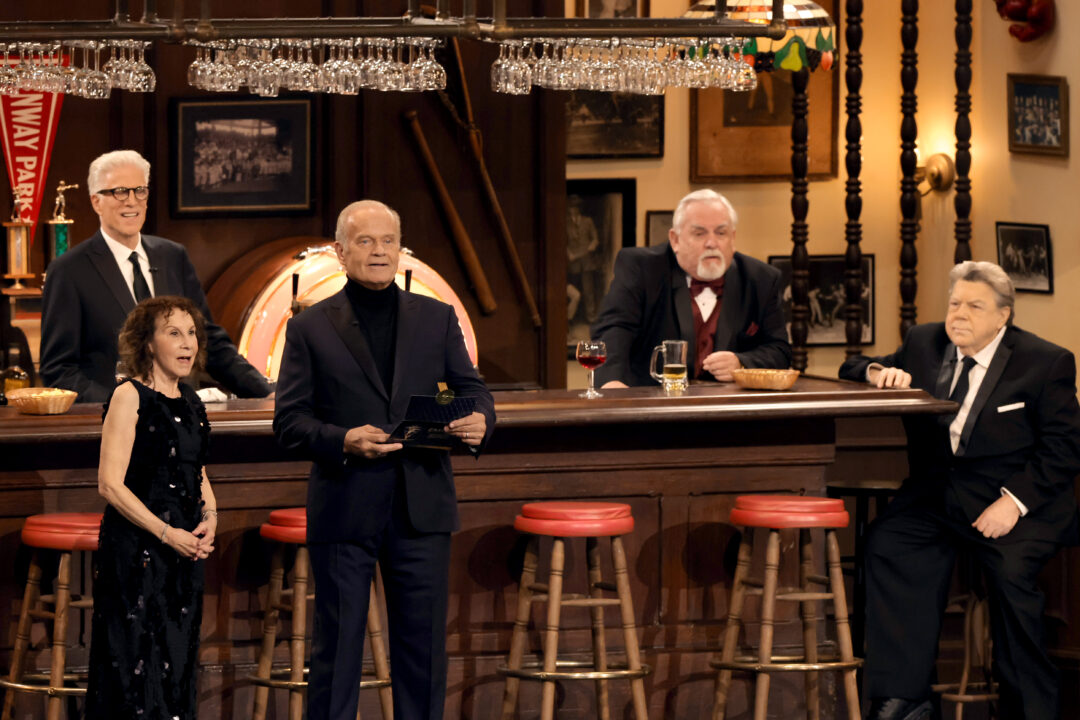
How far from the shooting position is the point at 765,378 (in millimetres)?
5180

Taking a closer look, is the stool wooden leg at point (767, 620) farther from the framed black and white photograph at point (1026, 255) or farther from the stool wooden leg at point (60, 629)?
the framed black and white photograph at point (1026, 255)

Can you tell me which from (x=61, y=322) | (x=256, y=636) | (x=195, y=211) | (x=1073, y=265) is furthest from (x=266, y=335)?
(x=1073, y=265)

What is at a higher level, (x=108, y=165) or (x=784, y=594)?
(x=108, y=165)

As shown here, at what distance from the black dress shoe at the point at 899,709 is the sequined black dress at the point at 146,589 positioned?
2269 mm

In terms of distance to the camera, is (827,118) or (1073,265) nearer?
(1073,265)

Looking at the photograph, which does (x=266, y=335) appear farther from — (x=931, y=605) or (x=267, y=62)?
(x=931, y=605)

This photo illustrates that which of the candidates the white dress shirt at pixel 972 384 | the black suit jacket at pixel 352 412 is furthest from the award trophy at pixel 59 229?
the white dress shirt at pixel 972 384

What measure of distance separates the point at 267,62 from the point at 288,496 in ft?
4.83

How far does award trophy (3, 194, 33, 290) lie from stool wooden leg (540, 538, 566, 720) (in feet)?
12.0

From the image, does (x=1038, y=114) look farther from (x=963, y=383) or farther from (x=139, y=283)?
(x=139, y=283)

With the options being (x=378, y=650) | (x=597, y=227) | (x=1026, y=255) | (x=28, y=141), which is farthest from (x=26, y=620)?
(x=597, y=227)

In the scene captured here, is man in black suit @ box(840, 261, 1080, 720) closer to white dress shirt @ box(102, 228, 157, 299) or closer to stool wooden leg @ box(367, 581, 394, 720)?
stool wooden leg @ box(367, 581, 394, 720)

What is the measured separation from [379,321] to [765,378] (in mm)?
1507

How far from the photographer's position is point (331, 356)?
Answer: 4.16 m
